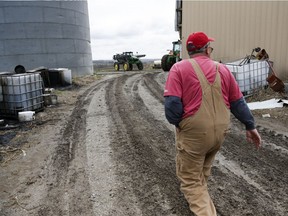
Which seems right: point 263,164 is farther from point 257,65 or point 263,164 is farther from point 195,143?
point 257,65

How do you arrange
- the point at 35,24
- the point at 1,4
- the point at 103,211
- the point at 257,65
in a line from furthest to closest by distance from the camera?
the point at 35,24
the point at 1,4
the point at 257,65
the point at 103,211

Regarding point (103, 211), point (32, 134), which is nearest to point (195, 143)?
point (103, 211)

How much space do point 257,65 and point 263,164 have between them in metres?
5.54

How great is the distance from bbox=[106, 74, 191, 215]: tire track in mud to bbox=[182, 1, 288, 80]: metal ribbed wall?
4.70 metres

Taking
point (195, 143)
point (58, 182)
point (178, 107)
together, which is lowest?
point (58, 182)

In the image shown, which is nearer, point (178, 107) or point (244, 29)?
point (178, 107)

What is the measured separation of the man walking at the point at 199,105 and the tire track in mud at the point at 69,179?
116cm

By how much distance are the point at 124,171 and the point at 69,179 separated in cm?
71

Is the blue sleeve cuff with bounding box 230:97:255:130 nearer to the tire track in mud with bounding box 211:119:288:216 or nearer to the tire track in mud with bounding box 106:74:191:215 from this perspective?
the tire track in mud with bounding box 211:119:288:216

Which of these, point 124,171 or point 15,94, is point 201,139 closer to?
point 124,171

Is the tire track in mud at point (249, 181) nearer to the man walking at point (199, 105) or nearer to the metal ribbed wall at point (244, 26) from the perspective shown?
the man walking at point (199, 105)

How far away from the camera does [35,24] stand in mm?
15312

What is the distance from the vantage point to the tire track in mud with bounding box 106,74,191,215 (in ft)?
9.87

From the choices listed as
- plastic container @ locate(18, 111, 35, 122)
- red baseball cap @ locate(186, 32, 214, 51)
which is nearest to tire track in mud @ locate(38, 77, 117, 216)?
plastic container @ locate(18, 111, 35, 122)
